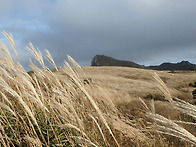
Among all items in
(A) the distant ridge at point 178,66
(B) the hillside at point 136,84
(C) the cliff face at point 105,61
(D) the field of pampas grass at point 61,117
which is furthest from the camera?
(A) the distant ridge at point 178,66

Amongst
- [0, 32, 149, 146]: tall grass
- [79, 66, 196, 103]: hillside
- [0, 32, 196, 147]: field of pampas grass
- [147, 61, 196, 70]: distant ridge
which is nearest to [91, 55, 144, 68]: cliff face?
[79, 66, 196, 103]: hillside

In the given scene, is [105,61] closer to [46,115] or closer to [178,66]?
[178,66]

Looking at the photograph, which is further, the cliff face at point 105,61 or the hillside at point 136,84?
the cliff face at point 105,61

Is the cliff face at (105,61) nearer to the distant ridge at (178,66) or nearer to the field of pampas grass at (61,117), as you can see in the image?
the distant ridge at (178,66)

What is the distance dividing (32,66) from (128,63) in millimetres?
56411

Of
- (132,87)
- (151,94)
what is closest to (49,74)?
(151,94)

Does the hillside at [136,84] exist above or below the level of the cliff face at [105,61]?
below

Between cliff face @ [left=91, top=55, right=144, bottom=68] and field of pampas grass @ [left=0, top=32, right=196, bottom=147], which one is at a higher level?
cliff face @ [left=91, top=55, right=144, bottom=68]

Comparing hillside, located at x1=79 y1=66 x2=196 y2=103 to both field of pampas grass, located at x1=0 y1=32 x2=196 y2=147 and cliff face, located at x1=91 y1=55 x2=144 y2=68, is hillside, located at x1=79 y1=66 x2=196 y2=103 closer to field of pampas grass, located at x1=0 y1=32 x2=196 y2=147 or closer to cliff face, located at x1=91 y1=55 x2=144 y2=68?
field of pampas grass, located at x1=0 y1=32 x2=196 y2=147

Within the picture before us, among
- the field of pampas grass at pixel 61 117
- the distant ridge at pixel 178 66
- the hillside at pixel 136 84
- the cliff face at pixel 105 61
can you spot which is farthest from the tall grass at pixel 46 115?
the distant ridge at pixel 178 66

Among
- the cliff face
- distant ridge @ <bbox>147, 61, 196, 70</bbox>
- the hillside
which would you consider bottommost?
the hillside

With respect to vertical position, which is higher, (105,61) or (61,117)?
(105,61)

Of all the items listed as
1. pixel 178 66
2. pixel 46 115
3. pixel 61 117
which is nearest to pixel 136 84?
pixel 61 117

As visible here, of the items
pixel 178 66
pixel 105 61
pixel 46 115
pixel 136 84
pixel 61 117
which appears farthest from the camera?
pixel 178 66
